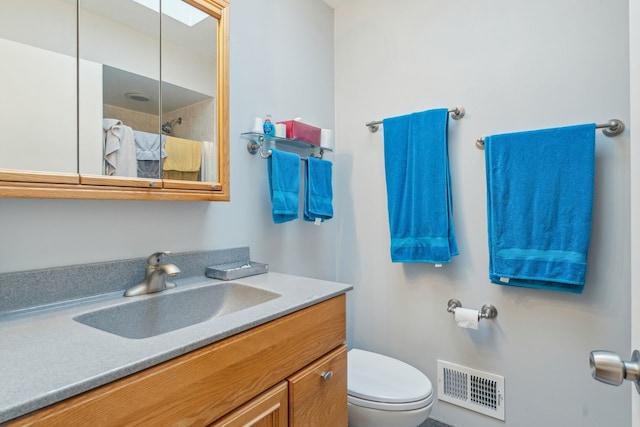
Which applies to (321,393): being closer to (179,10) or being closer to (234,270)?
(234,270)

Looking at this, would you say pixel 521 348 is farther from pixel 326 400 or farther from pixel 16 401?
pixel 16 401

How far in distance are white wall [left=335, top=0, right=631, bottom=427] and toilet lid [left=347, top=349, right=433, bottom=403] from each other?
298 millimetres

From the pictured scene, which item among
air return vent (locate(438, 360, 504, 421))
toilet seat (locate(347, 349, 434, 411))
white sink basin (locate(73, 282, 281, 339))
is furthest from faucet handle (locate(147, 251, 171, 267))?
air return vent (locate(438, 360, 504, 421))

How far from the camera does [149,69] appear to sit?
3.79 feet

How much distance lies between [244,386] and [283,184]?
3.01ft

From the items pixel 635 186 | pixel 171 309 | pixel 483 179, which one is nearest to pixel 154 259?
pixel 171 309

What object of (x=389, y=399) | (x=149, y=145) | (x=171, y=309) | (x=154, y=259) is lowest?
(x=389, y=399)

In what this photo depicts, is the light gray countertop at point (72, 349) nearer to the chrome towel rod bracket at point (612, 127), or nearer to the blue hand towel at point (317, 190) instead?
the blue hand towel at point (317, 190)

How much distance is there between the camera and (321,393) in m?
1.07

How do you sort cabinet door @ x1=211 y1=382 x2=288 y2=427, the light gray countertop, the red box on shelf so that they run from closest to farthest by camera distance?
the light gray countertop, cabinet door @ x1=211 y1=382 x2=288 y2=427, the red box on shelf

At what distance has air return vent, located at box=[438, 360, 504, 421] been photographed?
1587mm

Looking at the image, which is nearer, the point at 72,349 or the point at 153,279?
the point at 72,349

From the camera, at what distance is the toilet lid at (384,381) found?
1.35 metres

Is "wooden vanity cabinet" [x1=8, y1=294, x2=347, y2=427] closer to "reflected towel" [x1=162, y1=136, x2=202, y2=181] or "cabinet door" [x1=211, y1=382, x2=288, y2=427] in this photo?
"cabinet door" [x1=211, y1=382, x2=288, y2=427]
